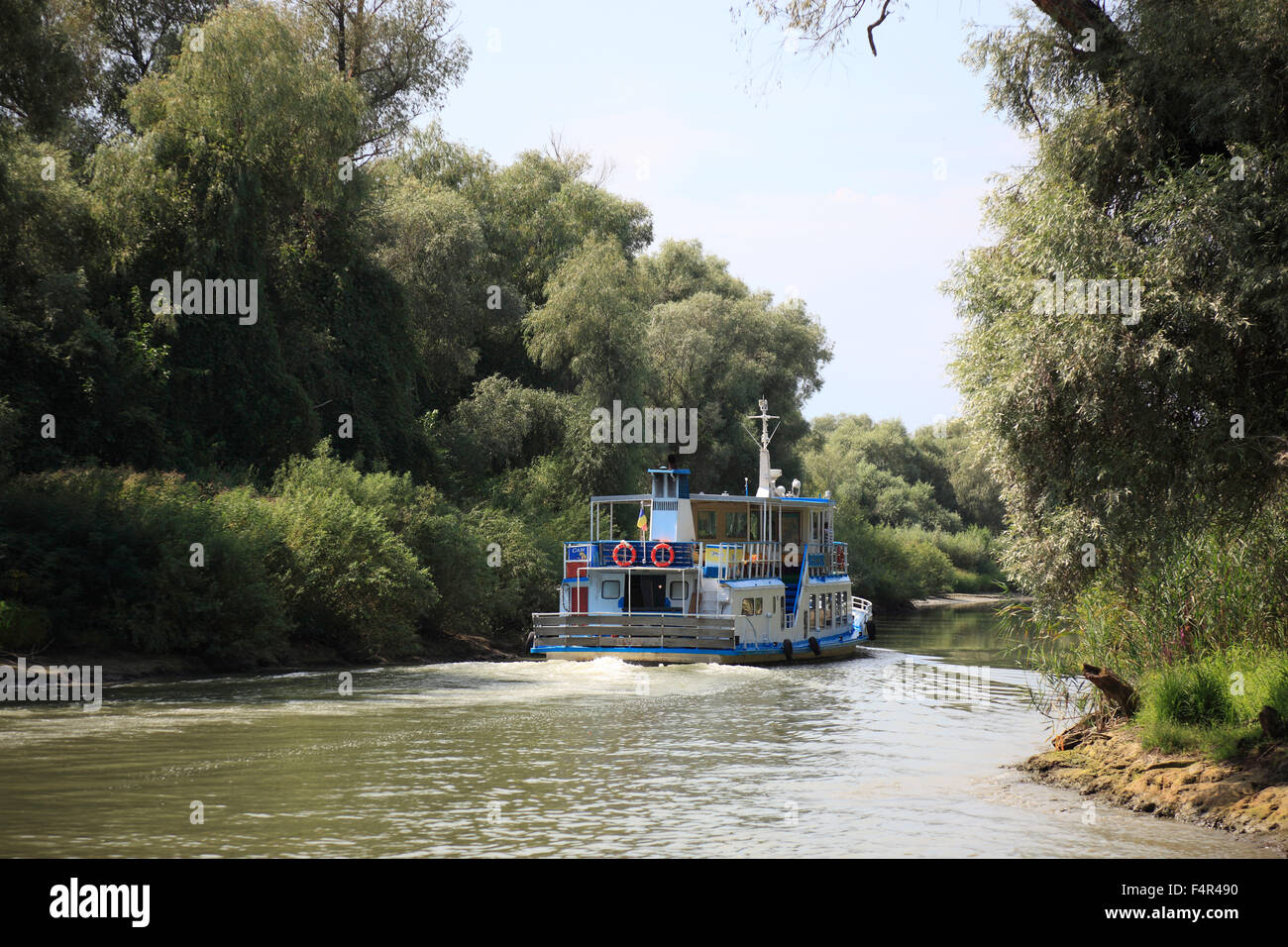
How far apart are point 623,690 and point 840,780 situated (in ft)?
35.2

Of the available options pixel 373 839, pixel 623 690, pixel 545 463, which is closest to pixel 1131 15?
pixel 373 839

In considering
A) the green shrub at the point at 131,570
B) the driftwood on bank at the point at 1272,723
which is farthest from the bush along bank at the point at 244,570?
the driftwood on bank at the point at 1272,723

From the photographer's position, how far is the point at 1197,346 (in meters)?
13.6

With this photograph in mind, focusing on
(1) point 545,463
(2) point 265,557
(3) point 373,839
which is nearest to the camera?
(3) point 373,839

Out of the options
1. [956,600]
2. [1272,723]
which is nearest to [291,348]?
[1272,723]

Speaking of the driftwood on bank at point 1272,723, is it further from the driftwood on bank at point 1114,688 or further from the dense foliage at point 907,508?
the dense foliage at point 907,508

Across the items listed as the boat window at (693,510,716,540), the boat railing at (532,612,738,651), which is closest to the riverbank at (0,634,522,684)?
the boat railing at (532,612,738,651)

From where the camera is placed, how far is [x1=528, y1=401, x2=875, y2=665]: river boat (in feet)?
107

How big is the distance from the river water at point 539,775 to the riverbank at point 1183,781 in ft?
0.90

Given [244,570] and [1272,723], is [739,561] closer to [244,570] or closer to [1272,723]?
[244,570]

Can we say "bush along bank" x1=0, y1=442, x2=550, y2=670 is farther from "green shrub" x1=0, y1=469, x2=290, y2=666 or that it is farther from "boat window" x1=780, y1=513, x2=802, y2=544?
"boat window" x1=780, y1=513, x2=802, y2=544

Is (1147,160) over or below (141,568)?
over

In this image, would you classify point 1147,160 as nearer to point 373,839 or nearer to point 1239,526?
point 1239,526
